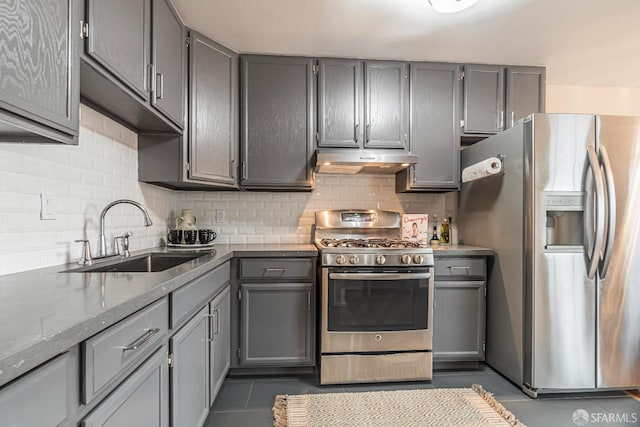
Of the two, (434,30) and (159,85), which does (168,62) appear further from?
(434,30)

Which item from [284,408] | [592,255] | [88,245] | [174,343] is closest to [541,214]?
[592,255]

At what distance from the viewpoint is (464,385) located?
7.05ft

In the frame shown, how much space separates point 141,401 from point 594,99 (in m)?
4.20

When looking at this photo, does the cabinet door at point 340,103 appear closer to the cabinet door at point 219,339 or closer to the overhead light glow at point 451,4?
the overhead light glow at point 451,4

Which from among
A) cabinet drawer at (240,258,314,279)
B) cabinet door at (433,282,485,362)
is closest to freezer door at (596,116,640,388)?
cabinet door at (433,282,485,362)

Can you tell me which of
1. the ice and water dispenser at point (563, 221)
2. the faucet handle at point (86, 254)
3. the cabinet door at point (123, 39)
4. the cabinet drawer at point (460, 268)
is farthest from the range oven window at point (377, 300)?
the cabinet door at point (123, 39)

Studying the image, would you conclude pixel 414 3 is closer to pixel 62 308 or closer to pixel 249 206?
pixel 249 206

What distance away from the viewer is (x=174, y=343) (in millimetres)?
1211

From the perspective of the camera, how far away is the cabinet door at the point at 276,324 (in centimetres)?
215

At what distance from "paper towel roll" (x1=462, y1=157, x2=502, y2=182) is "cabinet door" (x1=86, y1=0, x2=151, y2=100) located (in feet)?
7.05

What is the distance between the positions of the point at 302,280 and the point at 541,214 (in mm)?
1599

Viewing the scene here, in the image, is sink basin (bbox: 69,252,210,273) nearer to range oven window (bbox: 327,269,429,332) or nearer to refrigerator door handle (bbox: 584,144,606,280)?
range oven window (bbox: 327,269,429,332)

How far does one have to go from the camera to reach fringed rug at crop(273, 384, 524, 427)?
1.72 m

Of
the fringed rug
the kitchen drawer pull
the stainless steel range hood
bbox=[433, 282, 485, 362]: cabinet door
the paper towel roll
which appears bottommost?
the fringed rug
